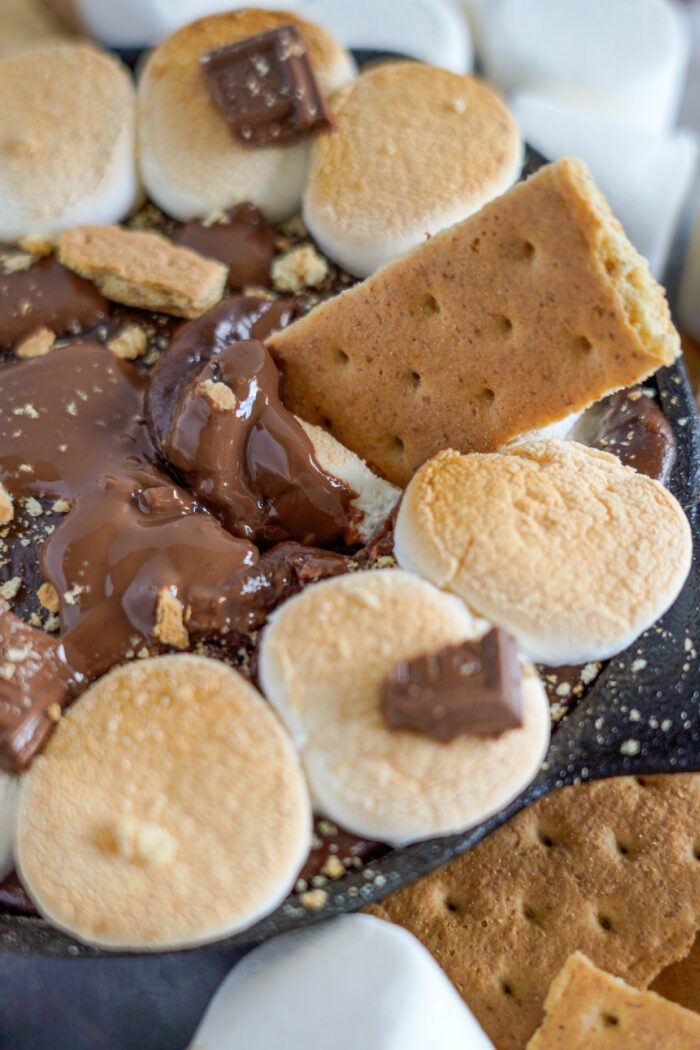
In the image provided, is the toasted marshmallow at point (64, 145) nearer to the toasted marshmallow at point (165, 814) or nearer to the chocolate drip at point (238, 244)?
the chocolate drip at point (238, 244)

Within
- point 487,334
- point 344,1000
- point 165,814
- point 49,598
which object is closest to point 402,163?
point 487,334

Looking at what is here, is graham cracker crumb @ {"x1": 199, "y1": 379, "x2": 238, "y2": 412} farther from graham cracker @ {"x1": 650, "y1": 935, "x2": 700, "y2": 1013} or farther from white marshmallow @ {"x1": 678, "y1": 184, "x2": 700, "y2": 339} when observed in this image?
white marshmallow @ {"x1": 678, "y1": 184, "x2": 700, "y2": 339}

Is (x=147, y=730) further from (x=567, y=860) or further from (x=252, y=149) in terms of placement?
(x=252, y=149)

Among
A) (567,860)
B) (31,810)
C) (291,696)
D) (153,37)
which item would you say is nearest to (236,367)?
(291,696)

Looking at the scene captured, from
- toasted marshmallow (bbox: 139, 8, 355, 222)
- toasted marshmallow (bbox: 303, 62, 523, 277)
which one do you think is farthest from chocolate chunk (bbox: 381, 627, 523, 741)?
toasted marshmallow (bbox: 139, 8, 355, 222)

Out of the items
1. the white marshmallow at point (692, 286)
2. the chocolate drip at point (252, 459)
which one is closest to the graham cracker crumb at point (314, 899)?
the chocolate drip at point (252, 459)
